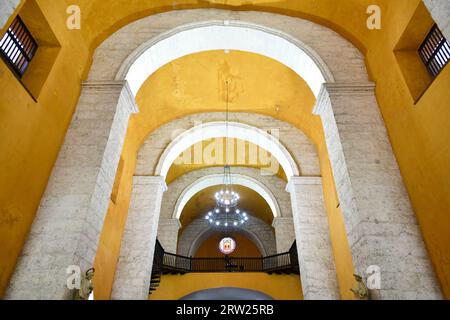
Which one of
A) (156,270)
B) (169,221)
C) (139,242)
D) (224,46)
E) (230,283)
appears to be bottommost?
(230,283)

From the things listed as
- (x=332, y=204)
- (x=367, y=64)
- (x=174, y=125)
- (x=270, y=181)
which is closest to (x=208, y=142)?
(x=174, y=125)

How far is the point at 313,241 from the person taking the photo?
8.48 metres

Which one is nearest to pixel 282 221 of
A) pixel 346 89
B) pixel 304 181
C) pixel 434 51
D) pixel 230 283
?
pixel 230 283

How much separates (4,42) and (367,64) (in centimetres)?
655

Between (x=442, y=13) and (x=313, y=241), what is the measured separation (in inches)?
247

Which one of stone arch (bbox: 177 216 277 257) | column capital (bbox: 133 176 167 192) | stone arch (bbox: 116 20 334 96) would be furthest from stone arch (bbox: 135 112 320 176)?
stone arch (bbox: 177 216 277 257)

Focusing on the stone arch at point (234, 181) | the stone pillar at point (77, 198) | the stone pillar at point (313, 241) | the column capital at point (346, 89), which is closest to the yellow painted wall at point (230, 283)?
the stone pillar at point (313, 241)

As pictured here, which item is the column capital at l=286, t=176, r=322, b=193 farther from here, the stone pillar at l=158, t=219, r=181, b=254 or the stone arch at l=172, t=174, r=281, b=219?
the stone pillar at l=158, t=219, r=181, b=254

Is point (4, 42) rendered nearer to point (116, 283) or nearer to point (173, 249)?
point (116, 283)

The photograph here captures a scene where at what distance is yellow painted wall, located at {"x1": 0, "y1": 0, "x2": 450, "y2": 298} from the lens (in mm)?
4039

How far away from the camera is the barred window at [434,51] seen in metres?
4.71

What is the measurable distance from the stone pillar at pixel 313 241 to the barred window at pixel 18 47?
7382 mm

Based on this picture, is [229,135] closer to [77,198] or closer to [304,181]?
[304,181]

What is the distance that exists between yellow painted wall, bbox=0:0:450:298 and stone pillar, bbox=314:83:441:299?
6.7 inches
